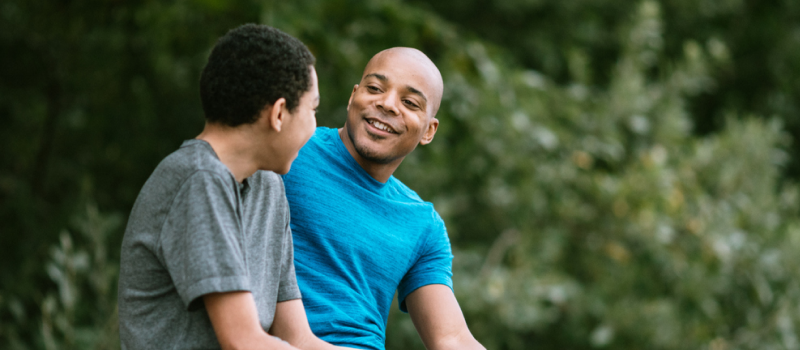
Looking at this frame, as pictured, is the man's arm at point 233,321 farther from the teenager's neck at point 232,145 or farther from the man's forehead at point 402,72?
the man's forehead at point 402,72

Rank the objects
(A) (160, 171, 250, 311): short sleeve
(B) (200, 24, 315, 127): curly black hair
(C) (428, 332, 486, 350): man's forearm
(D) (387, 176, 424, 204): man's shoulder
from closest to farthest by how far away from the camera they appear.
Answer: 1. (A) (160, 171, 250, 311): short sleeve
2. (B) (200, 24, 315, 127): curly black hair
3. (C) (428, 332, 486, 350): man's forearm
4. (D) (387, 176, 424, 204): man's shoulder

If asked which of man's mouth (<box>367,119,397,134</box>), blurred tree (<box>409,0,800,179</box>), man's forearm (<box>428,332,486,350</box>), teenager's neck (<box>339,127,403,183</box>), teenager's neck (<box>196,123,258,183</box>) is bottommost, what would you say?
teenager's neck (<box>196,123,258,183</box>)

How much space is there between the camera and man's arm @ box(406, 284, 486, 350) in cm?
202

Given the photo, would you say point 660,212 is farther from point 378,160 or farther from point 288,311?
point 288,311

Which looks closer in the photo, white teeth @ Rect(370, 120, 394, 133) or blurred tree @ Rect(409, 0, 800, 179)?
white teeth @ Rect(370, 120, 394, 133)

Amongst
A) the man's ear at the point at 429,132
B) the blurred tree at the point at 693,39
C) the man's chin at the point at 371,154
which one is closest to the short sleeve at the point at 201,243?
the man's chin at the point at 371,154

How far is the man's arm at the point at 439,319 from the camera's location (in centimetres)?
202

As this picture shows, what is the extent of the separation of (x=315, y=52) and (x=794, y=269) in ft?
12.5

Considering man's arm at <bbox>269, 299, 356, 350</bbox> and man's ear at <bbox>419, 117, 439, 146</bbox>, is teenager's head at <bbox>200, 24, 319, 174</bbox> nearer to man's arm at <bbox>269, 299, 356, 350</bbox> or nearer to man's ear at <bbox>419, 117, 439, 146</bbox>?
man's arm at <bbox>269, 299, 356, 350</bbox>

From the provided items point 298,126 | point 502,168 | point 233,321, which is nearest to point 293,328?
point 233,321

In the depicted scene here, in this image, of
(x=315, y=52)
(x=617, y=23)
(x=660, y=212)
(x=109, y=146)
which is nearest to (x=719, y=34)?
(x=617, y=23)

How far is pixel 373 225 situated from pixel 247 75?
70cm

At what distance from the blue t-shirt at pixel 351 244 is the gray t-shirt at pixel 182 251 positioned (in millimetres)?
435

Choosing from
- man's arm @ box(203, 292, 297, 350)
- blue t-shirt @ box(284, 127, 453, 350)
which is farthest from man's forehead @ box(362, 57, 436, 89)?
man's arm @ box(203, 292, 297, 350)
